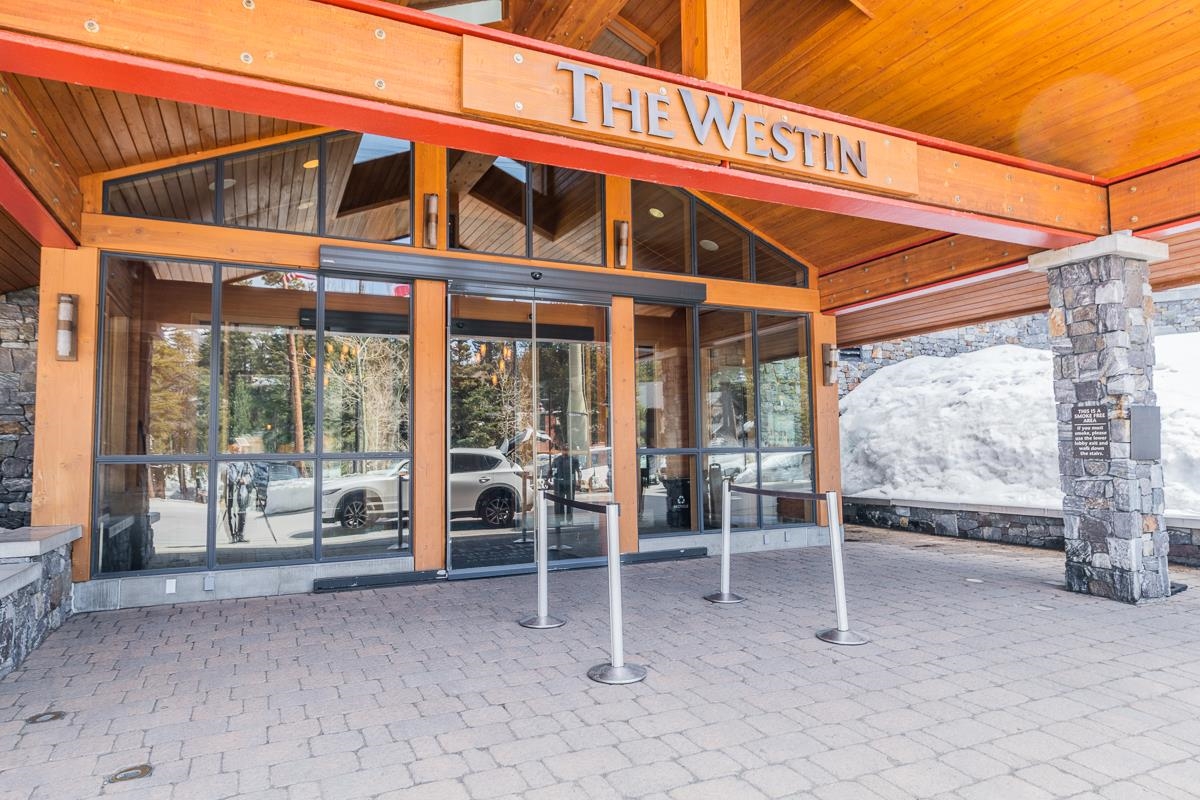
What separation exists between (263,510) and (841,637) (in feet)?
14.2

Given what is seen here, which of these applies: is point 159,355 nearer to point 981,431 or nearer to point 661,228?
point 661,228

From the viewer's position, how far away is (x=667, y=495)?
702cm

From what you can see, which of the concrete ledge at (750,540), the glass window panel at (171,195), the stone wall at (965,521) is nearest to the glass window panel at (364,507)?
the glass window panel at (171,195)

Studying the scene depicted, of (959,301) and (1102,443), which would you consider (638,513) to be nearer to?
(1102,443)

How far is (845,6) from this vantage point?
14.8 ft


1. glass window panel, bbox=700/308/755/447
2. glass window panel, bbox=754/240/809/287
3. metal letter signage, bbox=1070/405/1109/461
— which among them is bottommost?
metal letter signage, bbox=1070/405/1109/461

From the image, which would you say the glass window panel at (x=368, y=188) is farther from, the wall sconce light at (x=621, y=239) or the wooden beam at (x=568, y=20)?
the wall sconce light at (x=621, y=239)

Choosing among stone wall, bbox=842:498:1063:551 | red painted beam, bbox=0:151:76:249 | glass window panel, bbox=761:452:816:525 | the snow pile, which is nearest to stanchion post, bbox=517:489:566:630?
red painted beam, bbox=0:151:76:249

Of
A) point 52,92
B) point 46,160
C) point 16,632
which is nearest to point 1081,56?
point 52,92

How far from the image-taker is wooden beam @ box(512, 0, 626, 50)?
4680 millimetres

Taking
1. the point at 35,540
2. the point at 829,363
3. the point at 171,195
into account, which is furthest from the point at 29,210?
the point at 829,363

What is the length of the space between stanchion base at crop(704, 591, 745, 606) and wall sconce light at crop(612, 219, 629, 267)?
3.29 metres

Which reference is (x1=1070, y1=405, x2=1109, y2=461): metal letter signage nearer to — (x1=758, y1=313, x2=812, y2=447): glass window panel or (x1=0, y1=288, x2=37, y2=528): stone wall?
(x1=758, y1=313, x2=812, y2=447): glass window panel

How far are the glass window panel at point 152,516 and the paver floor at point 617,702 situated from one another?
1.65ft
